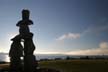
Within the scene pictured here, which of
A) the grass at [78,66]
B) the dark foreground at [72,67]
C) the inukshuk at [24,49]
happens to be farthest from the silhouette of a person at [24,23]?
the grass at [78,66]

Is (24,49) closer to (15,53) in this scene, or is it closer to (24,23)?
(15,53)

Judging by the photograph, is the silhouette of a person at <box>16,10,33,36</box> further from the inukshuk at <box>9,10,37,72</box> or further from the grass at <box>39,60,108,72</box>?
the grass at <box>39,60,108,72</box>

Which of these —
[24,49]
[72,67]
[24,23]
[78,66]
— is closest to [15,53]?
[24,49]

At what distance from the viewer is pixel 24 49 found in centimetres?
3338

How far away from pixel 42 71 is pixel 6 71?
5.42 metres

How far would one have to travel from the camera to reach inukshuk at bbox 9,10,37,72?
33.0 meters

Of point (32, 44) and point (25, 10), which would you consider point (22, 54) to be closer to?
point (32, 44)

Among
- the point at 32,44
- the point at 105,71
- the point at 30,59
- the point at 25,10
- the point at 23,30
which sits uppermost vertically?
the point at 25,10

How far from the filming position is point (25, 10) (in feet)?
109

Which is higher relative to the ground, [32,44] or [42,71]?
[32,44]

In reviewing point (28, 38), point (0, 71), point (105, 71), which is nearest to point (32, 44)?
point (28, 38)

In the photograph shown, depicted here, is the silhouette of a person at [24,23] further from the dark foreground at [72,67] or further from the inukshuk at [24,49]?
the dark foreground at [72,67]

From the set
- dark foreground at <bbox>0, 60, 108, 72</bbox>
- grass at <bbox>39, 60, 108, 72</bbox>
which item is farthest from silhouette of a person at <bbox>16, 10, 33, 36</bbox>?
grass at <bbox>39, 60, 108, 72</bbox>

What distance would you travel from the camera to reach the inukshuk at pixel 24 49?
108 ft
